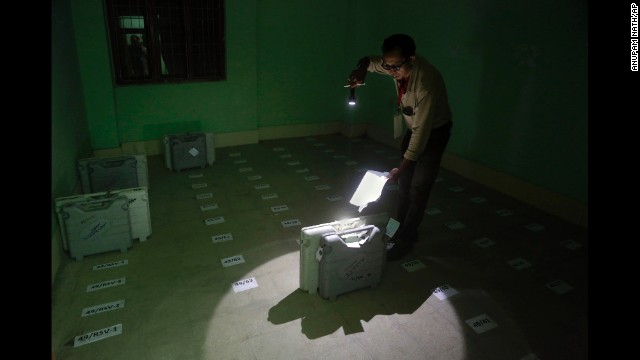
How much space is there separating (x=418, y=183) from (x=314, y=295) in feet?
3.50

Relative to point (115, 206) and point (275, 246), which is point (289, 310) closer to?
point (275, 246)

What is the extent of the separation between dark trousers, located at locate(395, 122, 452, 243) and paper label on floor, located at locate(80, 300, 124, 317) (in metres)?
1.95

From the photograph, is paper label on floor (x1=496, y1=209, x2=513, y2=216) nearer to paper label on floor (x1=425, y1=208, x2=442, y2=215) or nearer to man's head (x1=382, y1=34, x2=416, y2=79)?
paper label on floor (x1=425, y1=208, x2=442, y2=215)

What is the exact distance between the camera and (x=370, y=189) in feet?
8.47

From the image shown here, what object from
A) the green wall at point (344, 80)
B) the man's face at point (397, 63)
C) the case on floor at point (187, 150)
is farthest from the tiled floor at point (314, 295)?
the man's face at point (397, 63)

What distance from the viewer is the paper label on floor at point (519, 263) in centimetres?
300

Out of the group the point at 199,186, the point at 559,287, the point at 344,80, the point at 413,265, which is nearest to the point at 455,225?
the point at 413,265

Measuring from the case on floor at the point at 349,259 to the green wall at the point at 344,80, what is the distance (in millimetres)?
2052

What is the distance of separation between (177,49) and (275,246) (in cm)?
302

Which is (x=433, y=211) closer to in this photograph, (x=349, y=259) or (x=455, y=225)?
(x=455, y=225)

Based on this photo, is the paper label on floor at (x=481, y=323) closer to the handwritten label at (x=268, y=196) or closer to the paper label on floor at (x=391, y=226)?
the paper label on floor at (x=391, y=226)

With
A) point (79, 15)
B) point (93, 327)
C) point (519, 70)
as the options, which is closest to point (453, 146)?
point (519, 70)

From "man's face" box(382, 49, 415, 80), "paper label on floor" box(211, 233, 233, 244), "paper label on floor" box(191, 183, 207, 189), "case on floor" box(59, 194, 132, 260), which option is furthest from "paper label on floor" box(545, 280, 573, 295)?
"paper label on floor" box(191, 183, 207, 189)

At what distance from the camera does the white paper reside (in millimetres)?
2527
